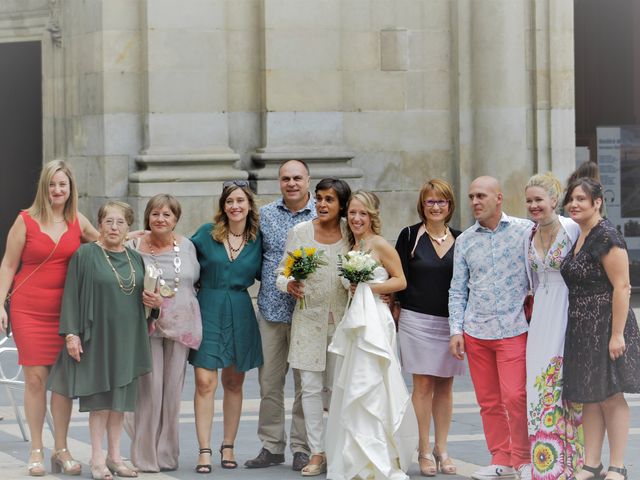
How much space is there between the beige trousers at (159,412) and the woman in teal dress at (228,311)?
0.13 m

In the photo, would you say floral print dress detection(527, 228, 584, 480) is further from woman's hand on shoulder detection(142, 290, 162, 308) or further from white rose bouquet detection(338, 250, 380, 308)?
woman's hand on shoulder detection(142, 290, 162, 308)

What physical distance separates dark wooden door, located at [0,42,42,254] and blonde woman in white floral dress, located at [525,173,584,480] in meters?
10.6

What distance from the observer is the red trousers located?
9.41 meters

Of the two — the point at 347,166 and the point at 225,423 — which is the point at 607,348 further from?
the point at 347,166

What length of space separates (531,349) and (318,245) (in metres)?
1.46

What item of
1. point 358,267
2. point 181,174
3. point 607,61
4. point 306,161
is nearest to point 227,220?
point 358,267

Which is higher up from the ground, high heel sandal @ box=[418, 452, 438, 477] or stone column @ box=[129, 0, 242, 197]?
stone column @ box=[129, 0, 242, 197]

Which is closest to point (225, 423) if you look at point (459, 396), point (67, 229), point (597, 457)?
point (67, 229)

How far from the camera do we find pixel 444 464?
385 inches

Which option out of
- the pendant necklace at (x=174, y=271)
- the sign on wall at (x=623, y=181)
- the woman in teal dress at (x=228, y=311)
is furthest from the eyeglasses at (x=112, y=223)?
the sign on wall at (x=623, y=181)

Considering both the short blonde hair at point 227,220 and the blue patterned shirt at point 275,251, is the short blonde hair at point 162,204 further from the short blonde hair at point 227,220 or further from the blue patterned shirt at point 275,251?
the blue patterned shirt at point 275,251

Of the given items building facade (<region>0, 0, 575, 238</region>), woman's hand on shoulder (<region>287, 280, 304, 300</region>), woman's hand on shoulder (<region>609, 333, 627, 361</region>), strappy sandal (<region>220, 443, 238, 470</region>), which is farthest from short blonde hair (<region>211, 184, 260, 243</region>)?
building facade (<region>0, 0, 575, 238</region>)

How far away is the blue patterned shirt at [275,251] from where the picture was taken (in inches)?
399

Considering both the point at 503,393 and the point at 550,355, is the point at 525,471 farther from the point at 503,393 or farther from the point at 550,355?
the point at 550,355
